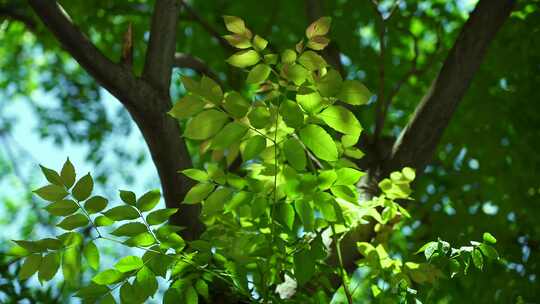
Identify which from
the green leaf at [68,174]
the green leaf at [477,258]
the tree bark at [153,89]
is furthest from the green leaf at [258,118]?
the tree bark at [153,89]

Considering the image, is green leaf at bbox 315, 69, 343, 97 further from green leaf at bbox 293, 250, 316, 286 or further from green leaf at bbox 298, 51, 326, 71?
green leaf at bbox 293, 250, 316, 286

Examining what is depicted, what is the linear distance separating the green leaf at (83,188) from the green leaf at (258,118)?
43 centimetres

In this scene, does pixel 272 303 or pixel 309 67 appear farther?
pixel 272 303

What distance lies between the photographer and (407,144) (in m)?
2.79

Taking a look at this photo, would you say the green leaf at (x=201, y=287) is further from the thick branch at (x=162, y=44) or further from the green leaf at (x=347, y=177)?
the thick branch at (x=162, y=44)

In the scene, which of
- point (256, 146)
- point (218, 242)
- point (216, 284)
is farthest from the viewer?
point (216, 284)

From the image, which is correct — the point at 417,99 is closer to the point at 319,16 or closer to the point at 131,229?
the point at 319,16

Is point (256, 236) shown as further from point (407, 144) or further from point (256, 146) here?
point (407, 144)

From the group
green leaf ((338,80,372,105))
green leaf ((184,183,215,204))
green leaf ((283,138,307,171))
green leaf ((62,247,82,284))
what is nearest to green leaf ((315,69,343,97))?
green leaf ((338,80,372,105))

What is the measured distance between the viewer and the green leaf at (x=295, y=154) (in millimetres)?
1456

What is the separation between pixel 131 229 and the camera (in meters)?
1.55

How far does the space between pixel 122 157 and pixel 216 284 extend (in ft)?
12.7

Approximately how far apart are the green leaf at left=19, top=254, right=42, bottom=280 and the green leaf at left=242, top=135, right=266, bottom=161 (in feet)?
1.84

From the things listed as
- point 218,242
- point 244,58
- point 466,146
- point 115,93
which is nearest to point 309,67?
point 244,58
